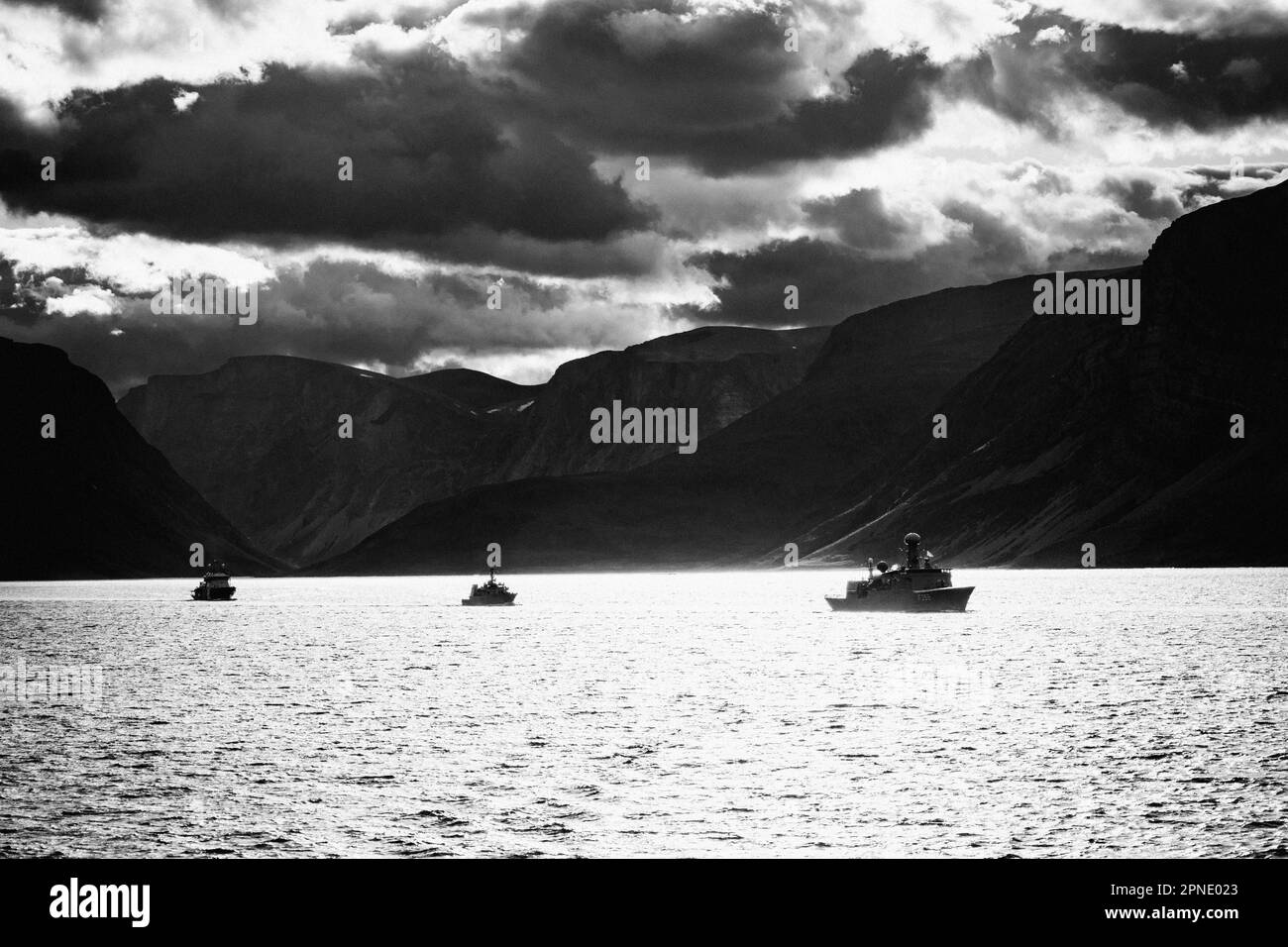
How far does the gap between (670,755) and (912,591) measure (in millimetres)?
133512

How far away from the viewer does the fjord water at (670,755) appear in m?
43.5

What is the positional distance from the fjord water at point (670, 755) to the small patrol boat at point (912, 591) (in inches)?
2321

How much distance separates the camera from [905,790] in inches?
2010

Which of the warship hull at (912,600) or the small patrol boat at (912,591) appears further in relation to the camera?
the small patrol boat at (912,591)

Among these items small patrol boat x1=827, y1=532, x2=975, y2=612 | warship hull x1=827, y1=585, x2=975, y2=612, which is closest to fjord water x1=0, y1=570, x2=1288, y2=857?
warship hull x1=827, y1=585, x2=975, y2=612

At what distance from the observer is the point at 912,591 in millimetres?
191500

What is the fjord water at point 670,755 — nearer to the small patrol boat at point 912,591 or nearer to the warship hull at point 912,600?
the warship hull at point 912,600

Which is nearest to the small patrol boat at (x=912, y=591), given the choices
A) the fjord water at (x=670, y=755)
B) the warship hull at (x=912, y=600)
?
the warship hull at (x=912, y=600)

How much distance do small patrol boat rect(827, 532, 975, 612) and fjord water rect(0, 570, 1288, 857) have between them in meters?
59.0

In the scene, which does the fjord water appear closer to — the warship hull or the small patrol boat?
the warship hull

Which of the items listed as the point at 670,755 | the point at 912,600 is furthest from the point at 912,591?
the point at 670,755
